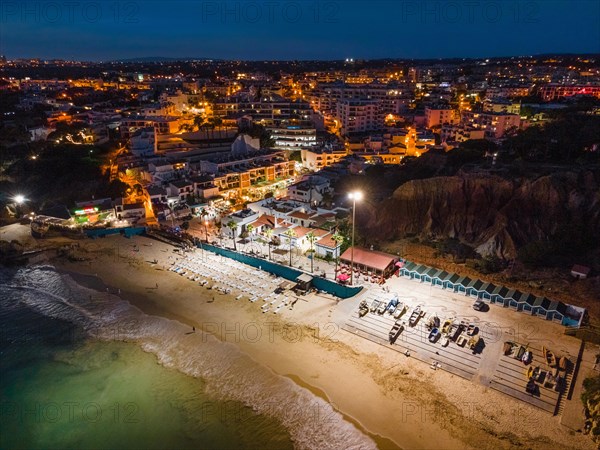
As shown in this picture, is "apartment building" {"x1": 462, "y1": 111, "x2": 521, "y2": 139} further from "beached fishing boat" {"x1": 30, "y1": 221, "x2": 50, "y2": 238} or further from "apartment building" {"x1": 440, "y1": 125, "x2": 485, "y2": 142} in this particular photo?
"beached fishing boat" {"x1": 30, "y1": 221, "x2": 50, "y2": 238}

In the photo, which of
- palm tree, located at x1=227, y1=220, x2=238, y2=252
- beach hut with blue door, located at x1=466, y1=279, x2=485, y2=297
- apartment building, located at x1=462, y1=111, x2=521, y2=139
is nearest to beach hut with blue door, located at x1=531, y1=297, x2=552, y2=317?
beach hut with blue door, located at x1=466, y1=279, x2=485, y2=297

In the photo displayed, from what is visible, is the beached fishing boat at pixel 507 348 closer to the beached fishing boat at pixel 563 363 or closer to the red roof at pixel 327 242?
the beached fishing boat at pixel 563 363

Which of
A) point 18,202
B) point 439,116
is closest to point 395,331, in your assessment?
point 18,202

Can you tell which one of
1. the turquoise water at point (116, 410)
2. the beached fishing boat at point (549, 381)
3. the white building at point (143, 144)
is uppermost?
the white building at point (143, 144)

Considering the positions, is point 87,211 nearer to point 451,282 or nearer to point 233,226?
point 233,226

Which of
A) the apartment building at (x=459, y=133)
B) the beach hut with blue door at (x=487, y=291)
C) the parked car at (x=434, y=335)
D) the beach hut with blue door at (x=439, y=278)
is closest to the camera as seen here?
the parked car at (x=434, y=335)

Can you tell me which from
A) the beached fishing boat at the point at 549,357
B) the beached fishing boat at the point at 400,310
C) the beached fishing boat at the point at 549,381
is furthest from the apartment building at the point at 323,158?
the beached fishing boat at the point at 549,381

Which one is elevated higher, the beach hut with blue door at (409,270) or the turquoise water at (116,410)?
the beach hut with blue door at (409,270)
